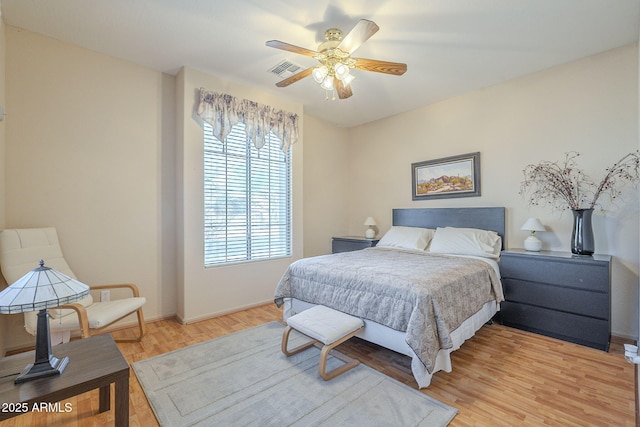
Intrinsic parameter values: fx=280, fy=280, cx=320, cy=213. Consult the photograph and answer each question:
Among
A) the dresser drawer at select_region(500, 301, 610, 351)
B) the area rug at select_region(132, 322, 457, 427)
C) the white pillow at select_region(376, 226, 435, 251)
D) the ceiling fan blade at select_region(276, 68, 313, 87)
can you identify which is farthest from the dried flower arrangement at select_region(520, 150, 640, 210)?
the ceiling fan blade at select_region(276, 68, 313, 87)

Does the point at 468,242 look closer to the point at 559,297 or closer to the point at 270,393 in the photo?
the point at 559,297

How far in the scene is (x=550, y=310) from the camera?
2.70 m

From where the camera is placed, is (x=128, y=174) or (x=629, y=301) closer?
(x=629, y=301)

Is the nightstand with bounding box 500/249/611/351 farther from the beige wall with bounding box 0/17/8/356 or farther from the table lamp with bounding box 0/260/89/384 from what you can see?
the beige wall with bounding box 0/17/8/356

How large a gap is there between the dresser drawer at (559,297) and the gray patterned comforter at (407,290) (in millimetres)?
277

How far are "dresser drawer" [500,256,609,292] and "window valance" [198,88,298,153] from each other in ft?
9.94

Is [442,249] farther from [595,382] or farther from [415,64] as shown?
[415,64]

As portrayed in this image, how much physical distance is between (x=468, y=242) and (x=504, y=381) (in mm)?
1574

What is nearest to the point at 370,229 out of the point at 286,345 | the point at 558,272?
the point at 558,272

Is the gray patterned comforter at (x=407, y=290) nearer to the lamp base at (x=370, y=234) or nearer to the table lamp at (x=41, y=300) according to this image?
the lamp base at (x=370, y=234)

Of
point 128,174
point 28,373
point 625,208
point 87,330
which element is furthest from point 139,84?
point 625,208

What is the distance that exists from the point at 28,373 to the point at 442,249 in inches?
140

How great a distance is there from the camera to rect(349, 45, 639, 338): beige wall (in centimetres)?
267

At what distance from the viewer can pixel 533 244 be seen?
2977mm
